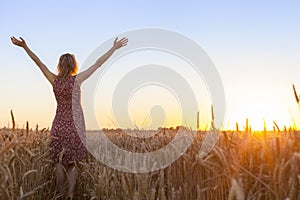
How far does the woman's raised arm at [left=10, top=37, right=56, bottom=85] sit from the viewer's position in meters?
5.80

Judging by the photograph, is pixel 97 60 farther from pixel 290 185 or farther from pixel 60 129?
pixel 290 185

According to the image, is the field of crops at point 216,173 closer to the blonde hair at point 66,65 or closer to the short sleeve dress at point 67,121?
the short sleeve dress at point 67,121

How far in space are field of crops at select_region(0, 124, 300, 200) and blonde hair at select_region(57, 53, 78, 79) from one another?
3.13 feet

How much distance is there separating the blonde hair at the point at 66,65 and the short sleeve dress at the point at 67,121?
6 cm

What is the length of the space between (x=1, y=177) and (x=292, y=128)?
2.31 m

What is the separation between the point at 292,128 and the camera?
9.27 feet

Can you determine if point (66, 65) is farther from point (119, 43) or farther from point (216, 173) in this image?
point (216, 173)

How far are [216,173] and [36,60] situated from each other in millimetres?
3635

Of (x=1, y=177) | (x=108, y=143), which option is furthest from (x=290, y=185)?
(x=108, y=143)

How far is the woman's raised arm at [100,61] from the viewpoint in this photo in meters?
5.79

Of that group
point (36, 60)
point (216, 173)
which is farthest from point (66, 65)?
point (216, 173)

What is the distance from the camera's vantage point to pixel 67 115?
578 centimetres

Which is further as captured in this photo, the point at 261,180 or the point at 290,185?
the point at 261,180

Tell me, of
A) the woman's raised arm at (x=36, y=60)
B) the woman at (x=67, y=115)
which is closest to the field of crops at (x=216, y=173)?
the woman at (x=67, y=115)
